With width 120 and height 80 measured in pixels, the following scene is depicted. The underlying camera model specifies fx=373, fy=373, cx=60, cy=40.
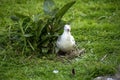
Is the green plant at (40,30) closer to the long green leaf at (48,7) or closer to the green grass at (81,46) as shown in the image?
the long green leaf at (48,7)

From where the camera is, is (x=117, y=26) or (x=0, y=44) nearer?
(x=0, y=44)

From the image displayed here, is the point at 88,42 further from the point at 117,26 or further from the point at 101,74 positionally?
the point at 101,74

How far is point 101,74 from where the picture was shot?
4141 millimetres

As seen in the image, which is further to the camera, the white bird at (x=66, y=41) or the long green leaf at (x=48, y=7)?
the long green leaf at (x=48, y=7)

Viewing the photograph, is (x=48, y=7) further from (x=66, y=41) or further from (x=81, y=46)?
(x=81, y=46)

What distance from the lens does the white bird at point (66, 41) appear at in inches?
179

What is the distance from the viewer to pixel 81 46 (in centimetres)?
495

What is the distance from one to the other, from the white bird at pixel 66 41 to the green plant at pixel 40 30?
9 cm

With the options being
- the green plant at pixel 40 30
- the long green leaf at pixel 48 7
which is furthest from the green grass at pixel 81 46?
the long green leaf at pixel 48 7

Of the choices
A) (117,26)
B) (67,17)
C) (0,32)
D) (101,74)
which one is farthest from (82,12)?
(101,74)

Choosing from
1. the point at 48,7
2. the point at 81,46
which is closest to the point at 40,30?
the point at 48,7

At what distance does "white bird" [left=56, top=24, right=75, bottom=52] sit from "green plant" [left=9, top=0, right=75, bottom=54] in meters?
0.09

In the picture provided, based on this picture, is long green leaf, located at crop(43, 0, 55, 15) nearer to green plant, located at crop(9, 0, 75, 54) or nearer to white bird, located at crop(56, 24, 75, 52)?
green plant, located at crop(9, 0, 75, 54)

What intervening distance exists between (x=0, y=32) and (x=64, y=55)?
1.05m
